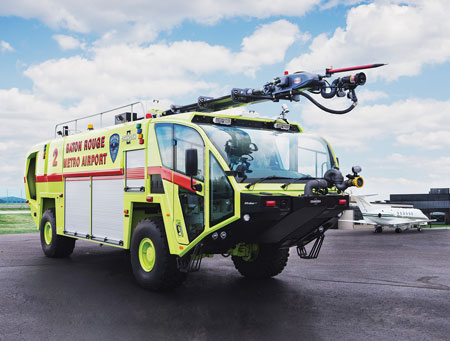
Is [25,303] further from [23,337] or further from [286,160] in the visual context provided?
[286,160]

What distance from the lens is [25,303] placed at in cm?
732

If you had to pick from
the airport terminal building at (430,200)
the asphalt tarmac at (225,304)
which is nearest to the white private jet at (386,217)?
the asphalt tarmac at (225,304)

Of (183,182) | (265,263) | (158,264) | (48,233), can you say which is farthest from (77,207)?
(265,263)

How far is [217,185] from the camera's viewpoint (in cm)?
683

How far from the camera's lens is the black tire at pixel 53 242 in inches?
463

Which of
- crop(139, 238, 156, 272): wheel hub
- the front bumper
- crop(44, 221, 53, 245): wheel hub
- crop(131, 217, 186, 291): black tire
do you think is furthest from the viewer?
crop(44, 221, 53, 245): wheel hub

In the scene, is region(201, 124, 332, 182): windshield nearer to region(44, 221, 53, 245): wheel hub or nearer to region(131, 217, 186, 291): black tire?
region(131, 217, 186, 291): black tire

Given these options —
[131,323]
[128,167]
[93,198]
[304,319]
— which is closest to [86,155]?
[93,198]

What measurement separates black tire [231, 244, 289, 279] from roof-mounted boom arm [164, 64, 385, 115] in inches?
111

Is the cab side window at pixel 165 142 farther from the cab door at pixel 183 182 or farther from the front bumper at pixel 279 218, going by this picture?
the front bumper at pixel 279 218

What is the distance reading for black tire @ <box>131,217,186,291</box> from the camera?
300 inches

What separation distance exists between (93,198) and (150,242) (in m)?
2.51

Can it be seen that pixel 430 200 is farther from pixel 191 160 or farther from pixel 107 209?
pixel 191 160

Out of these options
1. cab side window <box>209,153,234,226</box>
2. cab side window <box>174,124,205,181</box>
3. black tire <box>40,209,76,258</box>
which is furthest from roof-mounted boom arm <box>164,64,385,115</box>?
black tire <box>40,209,76,258</box>
